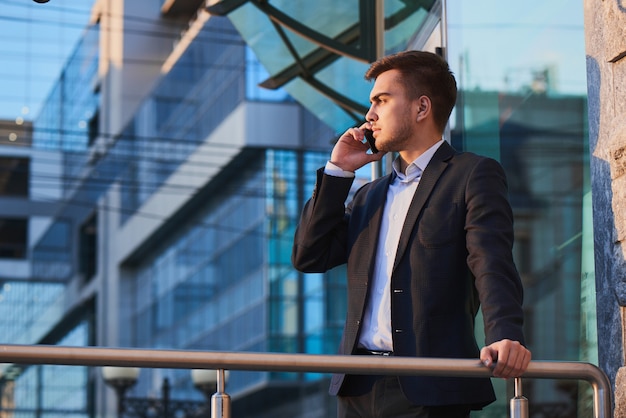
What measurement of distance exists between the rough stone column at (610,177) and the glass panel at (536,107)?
118 cm

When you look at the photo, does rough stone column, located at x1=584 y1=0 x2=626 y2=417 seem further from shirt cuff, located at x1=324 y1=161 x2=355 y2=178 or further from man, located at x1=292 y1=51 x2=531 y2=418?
shirt cuff, located at x1=324 y1=161 x2=355 y2=178

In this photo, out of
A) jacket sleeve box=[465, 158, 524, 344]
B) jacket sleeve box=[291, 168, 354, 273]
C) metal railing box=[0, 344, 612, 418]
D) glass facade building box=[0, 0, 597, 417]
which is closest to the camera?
metal railing box=[0, 344, 612, 418]

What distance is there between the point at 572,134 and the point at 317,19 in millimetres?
3293

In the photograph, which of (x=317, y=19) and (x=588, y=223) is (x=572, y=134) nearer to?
(x=588, y=223)

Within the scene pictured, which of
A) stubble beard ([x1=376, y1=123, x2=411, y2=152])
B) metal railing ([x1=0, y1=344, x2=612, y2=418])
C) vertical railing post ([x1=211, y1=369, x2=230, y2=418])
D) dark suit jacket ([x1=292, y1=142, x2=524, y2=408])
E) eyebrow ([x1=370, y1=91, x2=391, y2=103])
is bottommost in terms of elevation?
vertical railing post ([x1=211, y1=369, x2=230, y2=418])

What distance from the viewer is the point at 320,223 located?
503 centimetres

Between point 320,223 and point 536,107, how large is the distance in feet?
9.88

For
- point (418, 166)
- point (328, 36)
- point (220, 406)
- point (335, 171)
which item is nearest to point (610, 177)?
point (418, 166)

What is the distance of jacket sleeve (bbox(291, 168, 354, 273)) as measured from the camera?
5.02m

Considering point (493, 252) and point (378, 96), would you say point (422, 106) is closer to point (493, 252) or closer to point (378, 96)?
point (378, 96)

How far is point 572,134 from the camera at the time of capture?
707 cm

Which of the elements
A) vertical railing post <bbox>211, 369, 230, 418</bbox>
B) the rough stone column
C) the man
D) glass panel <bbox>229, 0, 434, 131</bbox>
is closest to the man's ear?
the man

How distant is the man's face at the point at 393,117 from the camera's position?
4996 millimetres

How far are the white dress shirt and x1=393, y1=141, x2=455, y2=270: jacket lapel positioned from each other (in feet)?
0.11
